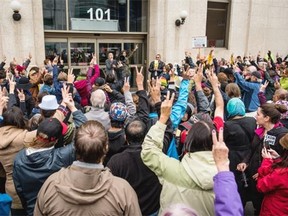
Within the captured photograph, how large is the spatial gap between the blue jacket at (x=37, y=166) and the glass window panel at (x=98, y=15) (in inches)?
418

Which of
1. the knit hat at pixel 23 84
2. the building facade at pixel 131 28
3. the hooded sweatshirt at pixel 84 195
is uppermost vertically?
the building facade at pixel 131 28

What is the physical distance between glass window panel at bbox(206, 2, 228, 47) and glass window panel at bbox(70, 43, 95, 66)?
21.6ft

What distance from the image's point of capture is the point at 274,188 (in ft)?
8.94

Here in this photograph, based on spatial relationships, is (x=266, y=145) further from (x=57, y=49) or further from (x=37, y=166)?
(x=57, y=49)

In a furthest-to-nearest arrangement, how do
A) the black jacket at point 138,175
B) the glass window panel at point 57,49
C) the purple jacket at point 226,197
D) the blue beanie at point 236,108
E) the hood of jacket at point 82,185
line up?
the glass window panel at point 57,49, the blue beanie at point 236,108, the black jacket at point 138,175, the hood of jacket at point 82,185, the purple jacket at point 226,197

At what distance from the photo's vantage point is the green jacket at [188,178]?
81.0 inches

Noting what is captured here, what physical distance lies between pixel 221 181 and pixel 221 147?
8.1 inches

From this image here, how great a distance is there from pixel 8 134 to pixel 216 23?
14609 millimetres

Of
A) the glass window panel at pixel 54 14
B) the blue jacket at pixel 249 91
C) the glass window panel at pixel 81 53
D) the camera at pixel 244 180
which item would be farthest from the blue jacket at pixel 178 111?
the glass window panel at pixel 54 14

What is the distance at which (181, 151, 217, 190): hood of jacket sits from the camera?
Result: 2.04m

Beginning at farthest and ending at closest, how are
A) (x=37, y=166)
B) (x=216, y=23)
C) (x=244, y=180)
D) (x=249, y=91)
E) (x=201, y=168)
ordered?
(x=216, y=23) < (x=249, y=91) < (x=244, y=180) < (x=37, y=166) < (x=201, y=168)

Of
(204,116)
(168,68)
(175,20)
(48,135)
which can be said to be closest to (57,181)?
(48,135)

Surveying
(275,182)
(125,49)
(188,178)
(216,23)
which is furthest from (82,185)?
(216,23)

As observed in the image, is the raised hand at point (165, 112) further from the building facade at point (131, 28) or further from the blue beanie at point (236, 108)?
the building facade at point (131, 28)
